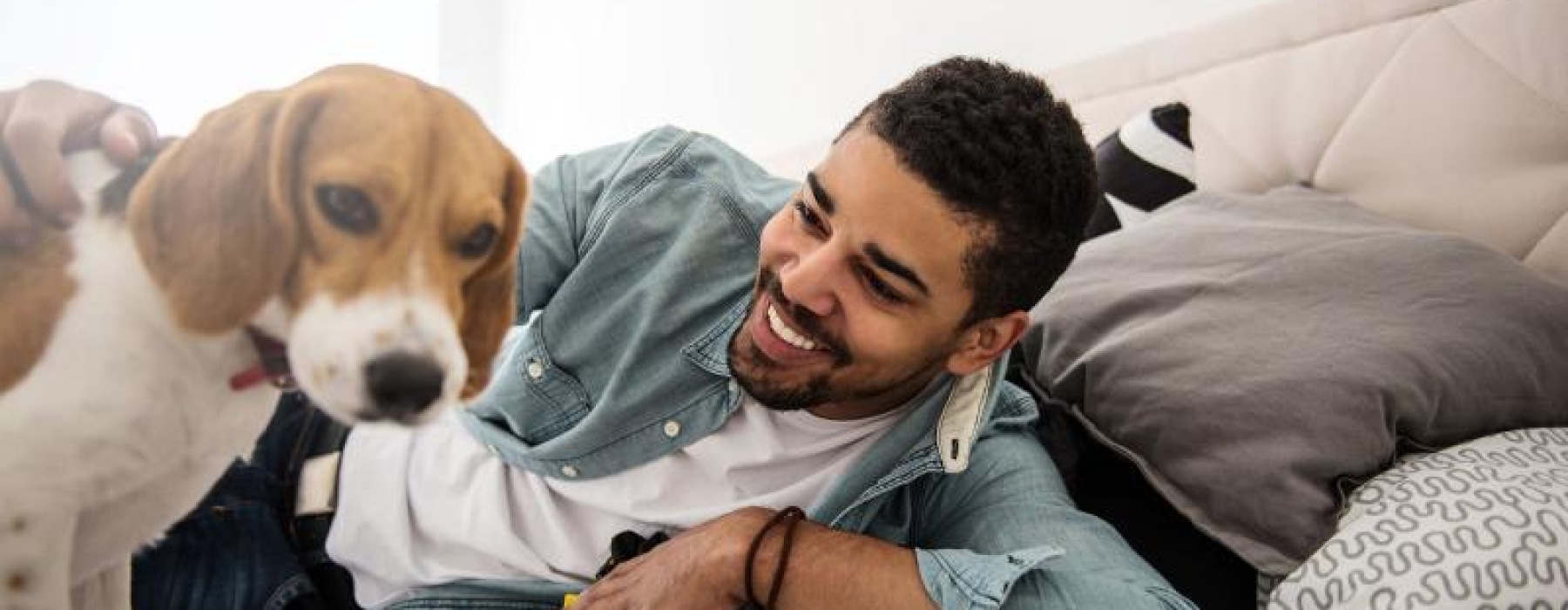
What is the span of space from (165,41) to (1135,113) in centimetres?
113

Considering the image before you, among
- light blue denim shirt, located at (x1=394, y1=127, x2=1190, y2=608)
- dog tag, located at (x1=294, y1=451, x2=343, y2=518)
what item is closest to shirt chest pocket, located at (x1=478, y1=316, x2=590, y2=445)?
light blue denim shirt, located at (x1=394, y1=127, x2=1190, y2=608)

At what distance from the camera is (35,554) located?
33 centimetres

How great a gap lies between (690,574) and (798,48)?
0.84 m

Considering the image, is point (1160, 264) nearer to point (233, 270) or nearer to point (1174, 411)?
point (1174, 411)

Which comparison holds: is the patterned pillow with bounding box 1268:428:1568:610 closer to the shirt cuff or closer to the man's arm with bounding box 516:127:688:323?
the shirt cuff

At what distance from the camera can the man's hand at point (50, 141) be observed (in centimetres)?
32

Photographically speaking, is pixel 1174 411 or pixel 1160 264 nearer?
pixel 1174 411

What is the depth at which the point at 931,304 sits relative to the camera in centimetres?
70

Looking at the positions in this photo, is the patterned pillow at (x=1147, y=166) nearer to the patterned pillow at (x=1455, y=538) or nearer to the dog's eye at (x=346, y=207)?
the patterned pillow at (x=1455, y=538)

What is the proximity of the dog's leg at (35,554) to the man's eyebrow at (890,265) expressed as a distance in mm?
497

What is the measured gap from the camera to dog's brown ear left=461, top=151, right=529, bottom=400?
41cm

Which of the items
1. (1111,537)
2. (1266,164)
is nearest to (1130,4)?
(1266,164)

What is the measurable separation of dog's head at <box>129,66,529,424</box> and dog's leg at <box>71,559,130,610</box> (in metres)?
0.11

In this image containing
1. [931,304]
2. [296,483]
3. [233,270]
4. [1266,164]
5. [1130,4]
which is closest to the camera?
[233,270]
